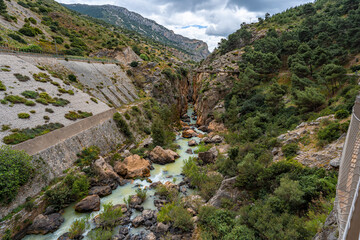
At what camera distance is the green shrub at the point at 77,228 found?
14.9m

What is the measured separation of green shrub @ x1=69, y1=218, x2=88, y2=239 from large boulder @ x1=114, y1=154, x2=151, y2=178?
8939 millimetres

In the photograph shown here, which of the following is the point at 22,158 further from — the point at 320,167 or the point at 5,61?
the point at 320,167

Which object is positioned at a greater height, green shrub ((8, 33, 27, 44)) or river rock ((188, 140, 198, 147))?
green shrub ((8, 33, 27, 44))

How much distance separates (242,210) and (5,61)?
38059 millimetres

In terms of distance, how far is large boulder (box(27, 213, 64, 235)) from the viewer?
50.6 feet

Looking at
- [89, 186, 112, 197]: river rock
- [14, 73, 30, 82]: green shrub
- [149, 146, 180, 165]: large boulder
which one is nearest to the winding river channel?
[89, 186, 112, 197]: river rock

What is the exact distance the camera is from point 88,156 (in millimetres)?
23875

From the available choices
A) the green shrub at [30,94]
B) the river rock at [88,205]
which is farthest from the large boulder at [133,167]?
the green shrub at [30,94]

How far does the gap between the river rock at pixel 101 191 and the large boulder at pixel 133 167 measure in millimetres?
3763

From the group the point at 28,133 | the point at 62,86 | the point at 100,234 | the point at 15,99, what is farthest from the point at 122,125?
the point at 100,234

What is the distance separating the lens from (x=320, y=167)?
45.9ft

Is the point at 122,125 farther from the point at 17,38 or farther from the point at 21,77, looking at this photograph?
the point at 17,38

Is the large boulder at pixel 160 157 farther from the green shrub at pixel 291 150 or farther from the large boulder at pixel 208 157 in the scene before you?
the green shrub at pixel 291 150

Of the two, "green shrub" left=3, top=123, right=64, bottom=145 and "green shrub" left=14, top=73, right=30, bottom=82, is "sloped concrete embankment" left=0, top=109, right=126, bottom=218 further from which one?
"green shrub" left=14, top=73, right=30, bottom=82
